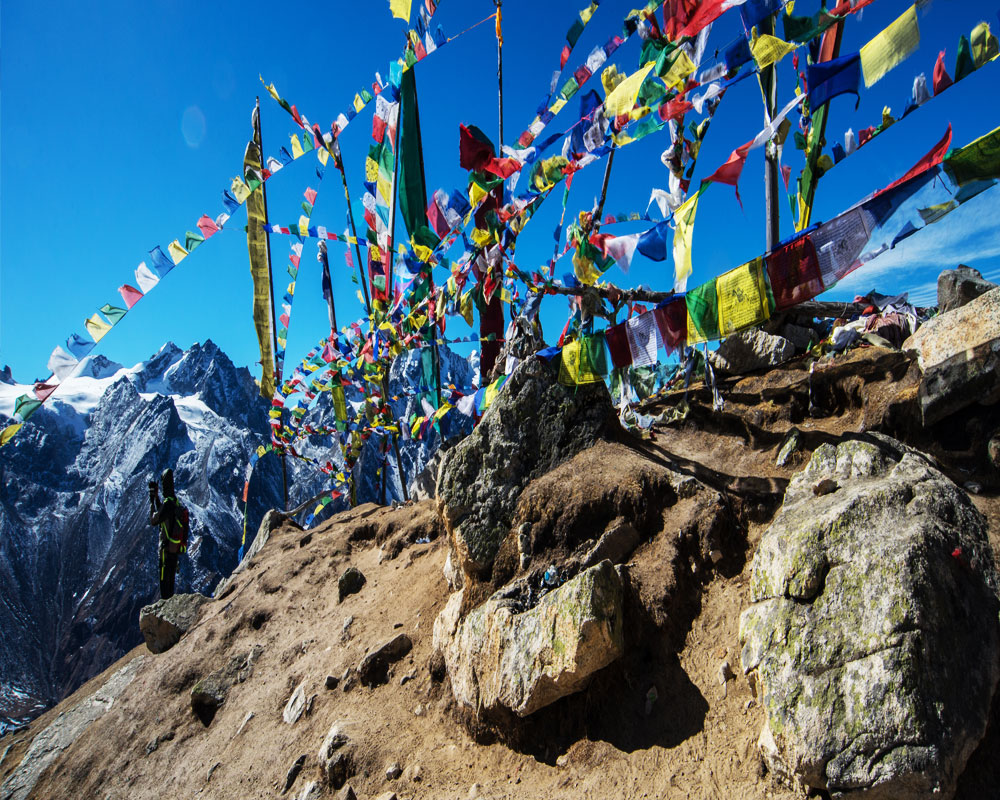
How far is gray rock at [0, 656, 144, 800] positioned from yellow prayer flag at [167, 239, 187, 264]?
6.97 m

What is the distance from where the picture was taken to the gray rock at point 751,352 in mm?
8289

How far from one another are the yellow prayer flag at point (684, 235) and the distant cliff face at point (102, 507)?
79.0 m

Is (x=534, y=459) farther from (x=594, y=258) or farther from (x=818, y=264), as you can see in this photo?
(x=818, y=264)

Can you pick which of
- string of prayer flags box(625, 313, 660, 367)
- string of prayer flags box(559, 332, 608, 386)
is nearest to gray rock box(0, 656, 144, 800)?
string of prayer flags box(559, 332, 608, 386)

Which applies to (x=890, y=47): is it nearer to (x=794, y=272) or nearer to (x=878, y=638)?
(x=794, y=272)

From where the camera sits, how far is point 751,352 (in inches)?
335

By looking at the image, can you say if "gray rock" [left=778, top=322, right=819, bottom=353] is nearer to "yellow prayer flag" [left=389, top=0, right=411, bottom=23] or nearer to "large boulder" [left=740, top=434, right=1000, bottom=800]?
"large boulder" [left=740, top=434, right=1000, bottom=800]

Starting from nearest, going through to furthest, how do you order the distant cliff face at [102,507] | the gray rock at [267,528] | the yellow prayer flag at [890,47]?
the yellow prayer flag at [890,47]
the gray rock at [267,528]
the distant cliff face at [102,507]

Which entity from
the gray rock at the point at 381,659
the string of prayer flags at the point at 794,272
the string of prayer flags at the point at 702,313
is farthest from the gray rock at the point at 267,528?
the string of prayer flags at the point at 794,272

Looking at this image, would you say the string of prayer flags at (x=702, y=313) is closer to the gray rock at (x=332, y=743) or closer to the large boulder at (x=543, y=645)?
the large boulder at (x=543, y=645)

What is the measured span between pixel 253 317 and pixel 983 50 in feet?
48.5

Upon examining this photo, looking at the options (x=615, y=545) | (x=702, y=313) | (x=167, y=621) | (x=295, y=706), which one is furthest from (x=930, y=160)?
(x=167, y=621)

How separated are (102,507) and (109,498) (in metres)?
2.13

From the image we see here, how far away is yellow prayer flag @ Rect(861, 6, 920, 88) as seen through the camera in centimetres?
408
